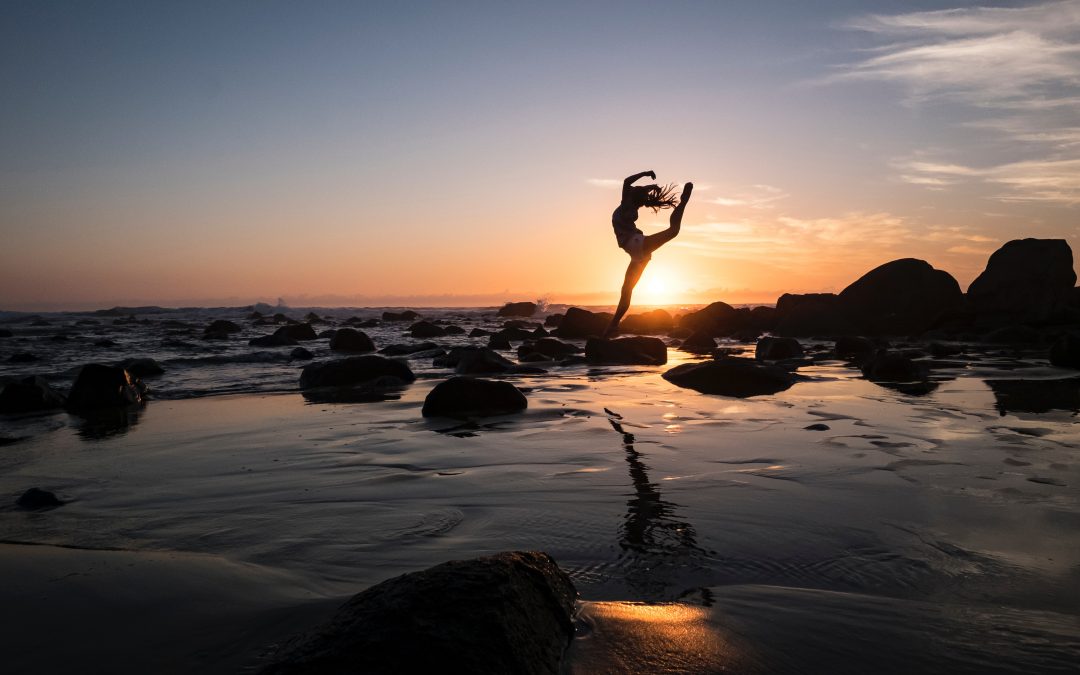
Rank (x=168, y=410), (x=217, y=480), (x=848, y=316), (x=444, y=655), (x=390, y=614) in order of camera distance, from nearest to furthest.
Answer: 1. (x=444, y=655)
2. (x=390, y=614)
3. (x=217, y=480)
4. (x=168, y=410)
5. (x=848, y=316)

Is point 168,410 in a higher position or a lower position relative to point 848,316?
lower

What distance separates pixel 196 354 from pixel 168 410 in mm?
9344

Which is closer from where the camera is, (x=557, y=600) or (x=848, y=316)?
(x=557, y=600)

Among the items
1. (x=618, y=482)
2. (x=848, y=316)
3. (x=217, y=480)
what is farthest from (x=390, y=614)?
(x=848, y=316)

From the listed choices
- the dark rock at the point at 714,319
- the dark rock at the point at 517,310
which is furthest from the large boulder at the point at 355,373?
the dark rock at the point at 517,310

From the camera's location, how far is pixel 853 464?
4016 millimetres

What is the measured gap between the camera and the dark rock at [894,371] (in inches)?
351

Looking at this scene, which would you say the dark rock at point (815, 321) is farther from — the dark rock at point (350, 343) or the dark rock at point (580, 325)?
the dark rock at point (350, 343)

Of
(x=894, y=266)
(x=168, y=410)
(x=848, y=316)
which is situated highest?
(x=894, y=266)

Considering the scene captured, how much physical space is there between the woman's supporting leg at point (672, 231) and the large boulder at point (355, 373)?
457 centimetres

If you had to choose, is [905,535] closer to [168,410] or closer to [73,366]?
[168,410]

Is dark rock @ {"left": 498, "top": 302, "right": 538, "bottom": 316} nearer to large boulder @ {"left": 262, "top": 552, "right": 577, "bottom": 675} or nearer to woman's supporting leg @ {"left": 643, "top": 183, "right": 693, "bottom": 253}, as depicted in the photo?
woman's supporting leg @ {"left": 643, "top": 183, "right": 693, "bottom": 253}

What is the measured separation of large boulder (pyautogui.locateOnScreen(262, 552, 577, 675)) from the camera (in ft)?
5.11

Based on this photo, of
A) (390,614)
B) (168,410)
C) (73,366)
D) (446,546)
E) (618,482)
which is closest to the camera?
(390,614)
